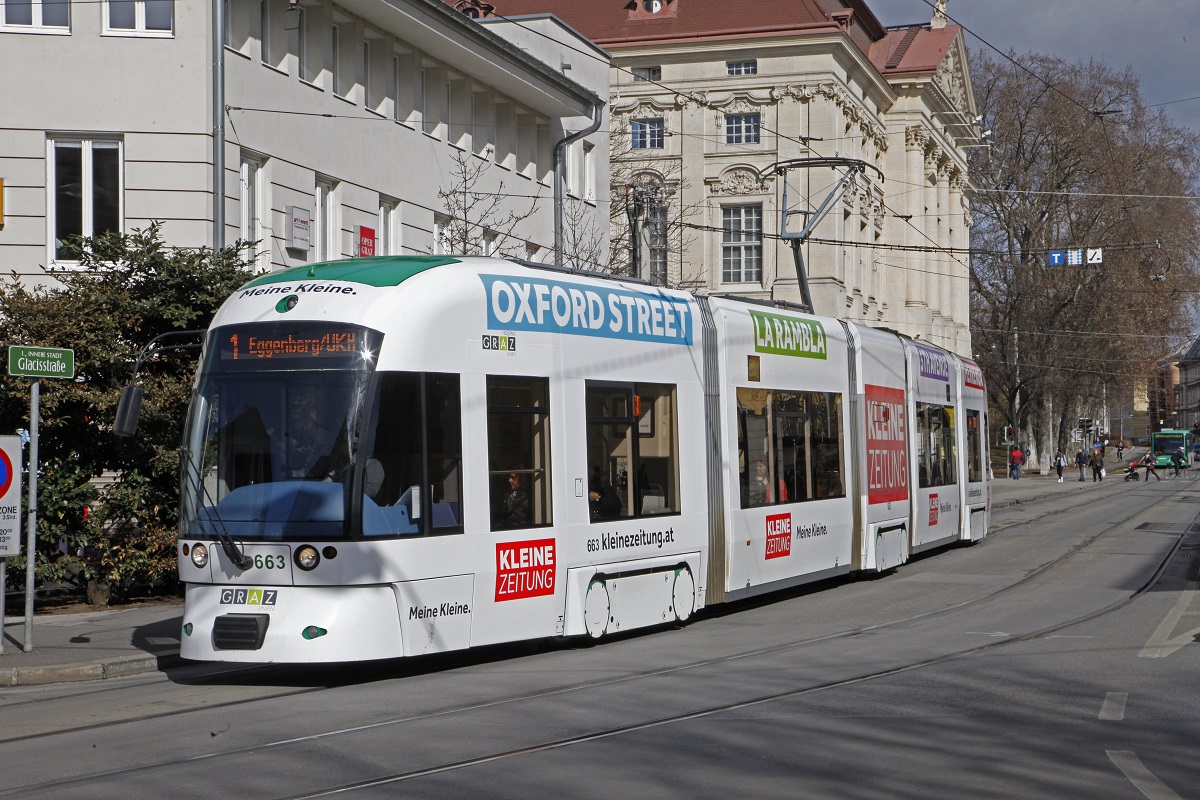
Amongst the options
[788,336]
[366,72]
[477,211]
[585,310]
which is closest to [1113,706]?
[585,310]

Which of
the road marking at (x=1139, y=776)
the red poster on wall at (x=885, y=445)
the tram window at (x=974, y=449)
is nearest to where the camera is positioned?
the road marking at (x=1139, y=776)

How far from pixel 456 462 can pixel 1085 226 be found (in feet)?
188

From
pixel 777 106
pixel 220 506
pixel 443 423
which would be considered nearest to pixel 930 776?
pixel 443 423

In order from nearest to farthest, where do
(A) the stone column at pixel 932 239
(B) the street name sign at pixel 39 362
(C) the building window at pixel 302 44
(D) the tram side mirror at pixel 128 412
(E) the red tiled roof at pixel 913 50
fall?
(D) the tram side mirror at pixel 128 412, (B) the street name sign at pixel 39 362, (C) the building window at pixel 302 44, (E) the red tiled roof at pixel 913 50, (A) the stone column at pixel 932 239

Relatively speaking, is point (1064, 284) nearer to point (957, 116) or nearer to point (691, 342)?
point (957, 116)

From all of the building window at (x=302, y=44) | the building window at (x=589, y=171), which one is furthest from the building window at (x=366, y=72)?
the building window at (x=589, y=171)

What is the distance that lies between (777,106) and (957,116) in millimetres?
16824

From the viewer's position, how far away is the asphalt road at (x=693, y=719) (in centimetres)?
737

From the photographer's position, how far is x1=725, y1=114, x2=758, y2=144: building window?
58719 mm

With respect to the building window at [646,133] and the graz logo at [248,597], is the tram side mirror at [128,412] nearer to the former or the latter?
the graz logo at [248,597]

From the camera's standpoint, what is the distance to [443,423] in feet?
36.6

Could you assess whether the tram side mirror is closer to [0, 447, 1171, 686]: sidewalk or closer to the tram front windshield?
the tram front windshield

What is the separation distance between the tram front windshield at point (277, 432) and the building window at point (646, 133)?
4919 cm

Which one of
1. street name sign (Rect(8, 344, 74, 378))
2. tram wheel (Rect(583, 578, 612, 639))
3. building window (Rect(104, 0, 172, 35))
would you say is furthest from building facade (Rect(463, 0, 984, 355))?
tram wheel (Rect(583, 578, 612, 639))
